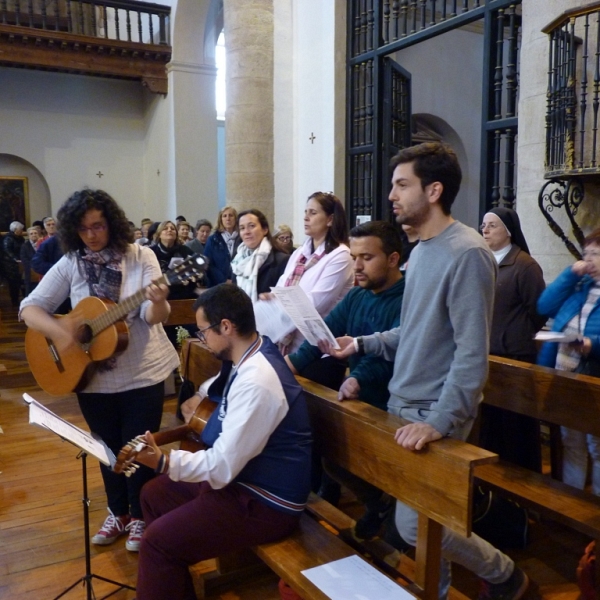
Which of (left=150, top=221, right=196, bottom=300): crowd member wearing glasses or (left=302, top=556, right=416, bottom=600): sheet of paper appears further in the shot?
(left=150, top=221, right=196, bottom=300): crowd member wearing glasses

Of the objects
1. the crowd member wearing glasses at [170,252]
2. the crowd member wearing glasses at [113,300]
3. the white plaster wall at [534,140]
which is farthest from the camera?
the crowd member wearing glasses at [170,252]

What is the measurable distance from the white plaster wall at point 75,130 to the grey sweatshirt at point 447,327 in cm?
1133

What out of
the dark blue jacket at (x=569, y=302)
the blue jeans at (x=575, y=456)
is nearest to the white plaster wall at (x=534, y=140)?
the dark blue jacket at (x=569, y=302)

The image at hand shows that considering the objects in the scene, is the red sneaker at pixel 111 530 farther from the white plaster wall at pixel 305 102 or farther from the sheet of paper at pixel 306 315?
the white plaster wall at pixel 305 102

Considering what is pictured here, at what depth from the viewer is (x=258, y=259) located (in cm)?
393

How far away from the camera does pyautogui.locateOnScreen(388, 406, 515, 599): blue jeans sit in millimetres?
2000

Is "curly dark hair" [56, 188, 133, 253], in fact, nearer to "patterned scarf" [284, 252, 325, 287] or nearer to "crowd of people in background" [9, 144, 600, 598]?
"crowd of people in background" [9, 144, 600, 598]

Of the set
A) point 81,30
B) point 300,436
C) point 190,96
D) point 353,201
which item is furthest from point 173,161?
point 300,436

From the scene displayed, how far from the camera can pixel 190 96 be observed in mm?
11641

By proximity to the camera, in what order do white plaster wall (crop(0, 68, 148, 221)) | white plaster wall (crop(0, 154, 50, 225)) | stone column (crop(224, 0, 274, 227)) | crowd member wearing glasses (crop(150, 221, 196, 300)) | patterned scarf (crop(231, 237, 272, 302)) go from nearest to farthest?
patterned scarf (crop(231, 237, 272, 302)) < crowd member wearing glasses (crop(150, 221, 196, 300)) < stone column (crop(224, 0, 274, 227)) < white plaster wall (crop(0, 68, 148, 221)) < white plaster wall (crop(0, 154, 50, 225))

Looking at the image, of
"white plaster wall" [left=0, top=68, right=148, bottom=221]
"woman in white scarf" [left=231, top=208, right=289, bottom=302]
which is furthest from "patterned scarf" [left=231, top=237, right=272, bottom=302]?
"white plaster wall" [left=0, top=68, right=148, bottom=221]

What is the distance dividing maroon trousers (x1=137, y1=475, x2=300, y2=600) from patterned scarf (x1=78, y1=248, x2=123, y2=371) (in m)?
1.04

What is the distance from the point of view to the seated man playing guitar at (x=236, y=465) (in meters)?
1.97

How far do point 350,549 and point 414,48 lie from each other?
30.1ft
